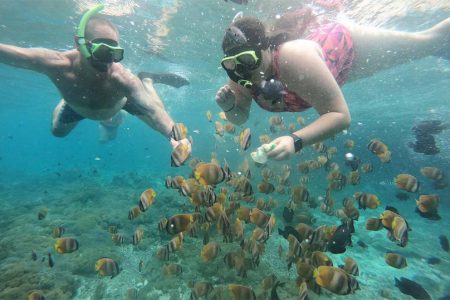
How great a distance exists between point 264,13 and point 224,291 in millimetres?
15256

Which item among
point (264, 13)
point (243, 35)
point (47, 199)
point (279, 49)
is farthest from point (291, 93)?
point (47, 199)

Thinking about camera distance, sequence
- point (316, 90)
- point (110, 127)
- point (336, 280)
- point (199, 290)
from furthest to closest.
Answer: point (110, 127)
point (199, 290)
point (336, 280)
point (316, 90)

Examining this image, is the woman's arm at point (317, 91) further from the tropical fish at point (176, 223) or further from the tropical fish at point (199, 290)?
the tropical fish at point (199, 290)

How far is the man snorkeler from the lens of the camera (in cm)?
545

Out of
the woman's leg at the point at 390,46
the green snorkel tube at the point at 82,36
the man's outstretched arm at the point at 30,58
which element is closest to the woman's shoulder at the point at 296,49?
the woman's leg at the point at 390,46

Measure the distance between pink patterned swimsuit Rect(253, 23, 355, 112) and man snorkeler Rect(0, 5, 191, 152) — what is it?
2012mm

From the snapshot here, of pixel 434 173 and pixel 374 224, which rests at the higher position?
pixel 434 173

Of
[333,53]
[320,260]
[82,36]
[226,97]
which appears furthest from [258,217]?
[82,36]

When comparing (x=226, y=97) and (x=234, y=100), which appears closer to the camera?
(x=226, y=97)

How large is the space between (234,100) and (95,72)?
3254 millimetres

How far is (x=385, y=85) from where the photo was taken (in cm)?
2927

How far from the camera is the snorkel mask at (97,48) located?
5.27 metres

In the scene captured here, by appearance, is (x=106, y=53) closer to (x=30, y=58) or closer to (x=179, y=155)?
(x=30, y=58)

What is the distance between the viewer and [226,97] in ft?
16.1
